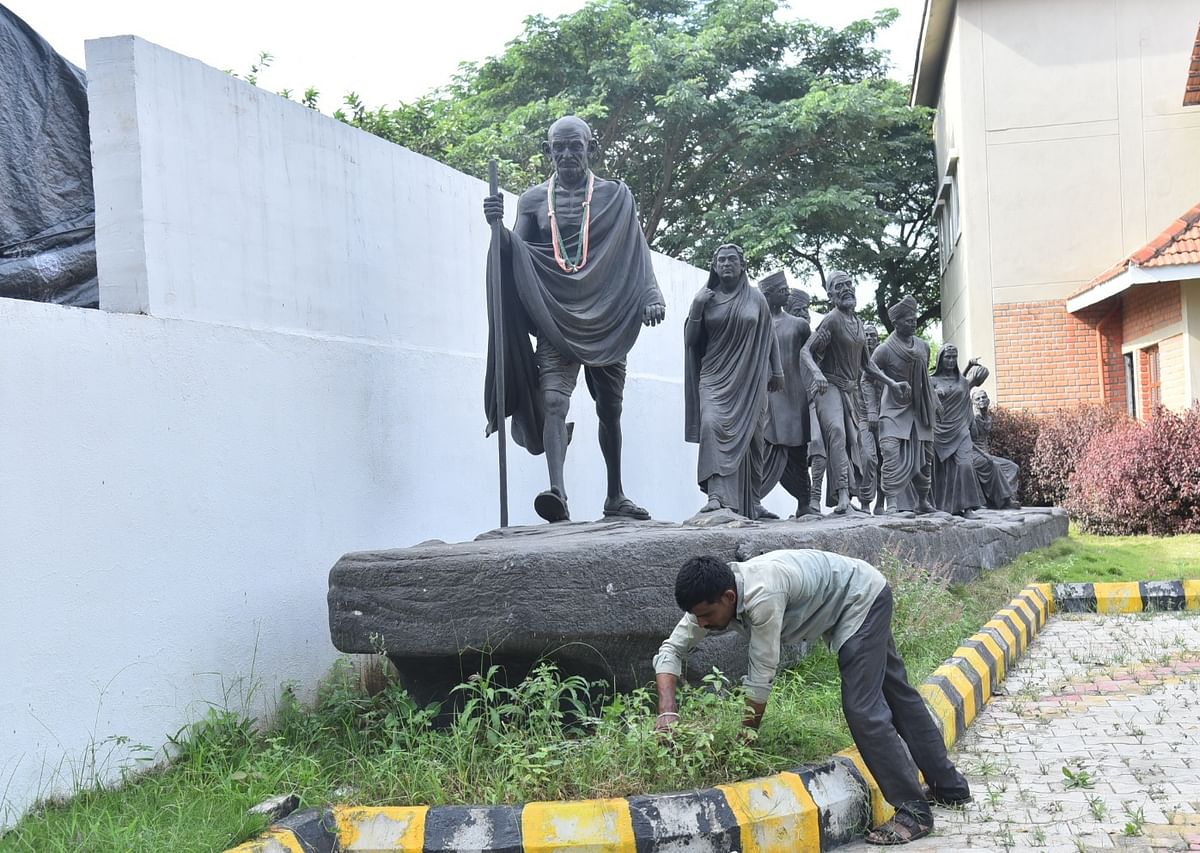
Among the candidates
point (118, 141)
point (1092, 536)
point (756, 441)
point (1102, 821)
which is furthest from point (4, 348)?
point (1092, 536)

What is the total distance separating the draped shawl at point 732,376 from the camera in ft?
25.7

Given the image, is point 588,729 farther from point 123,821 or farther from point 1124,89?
point 1124,89

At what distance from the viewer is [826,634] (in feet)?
15.0

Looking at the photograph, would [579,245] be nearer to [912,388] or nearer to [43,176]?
[43,176]

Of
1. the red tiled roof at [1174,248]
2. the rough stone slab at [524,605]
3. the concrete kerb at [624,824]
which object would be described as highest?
the red tiled roof at [1174,248]

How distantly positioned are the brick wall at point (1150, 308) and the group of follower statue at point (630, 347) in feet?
23.7

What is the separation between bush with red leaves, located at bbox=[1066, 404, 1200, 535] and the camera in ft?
49.3

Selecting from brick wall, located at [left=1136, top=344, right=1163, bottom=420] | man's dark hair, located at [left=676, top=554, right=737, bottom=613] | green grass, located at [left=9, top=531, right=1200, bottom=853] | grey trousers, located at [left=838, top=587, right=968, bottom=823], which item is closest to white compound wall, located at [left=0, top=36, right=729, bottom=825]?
green grass, located at [left=9, top=531, right=1200, bottom=853]

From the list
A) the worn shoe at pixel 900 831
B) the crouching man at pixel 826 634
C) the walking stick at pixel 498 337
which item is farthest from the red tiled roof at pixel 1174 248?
the worn shoe at pixel 900 831

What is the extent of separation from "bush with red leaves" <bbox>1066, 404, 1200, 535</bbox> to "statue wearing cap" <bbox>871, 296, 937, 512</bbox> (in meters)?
4.62

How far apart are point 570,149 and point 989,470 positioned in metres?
10.1

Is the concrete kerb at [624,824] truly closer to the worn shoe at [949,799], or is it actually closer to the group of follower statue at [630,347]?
the worn shoe at [949,799]

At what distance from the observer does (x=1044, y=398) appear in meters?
19.1

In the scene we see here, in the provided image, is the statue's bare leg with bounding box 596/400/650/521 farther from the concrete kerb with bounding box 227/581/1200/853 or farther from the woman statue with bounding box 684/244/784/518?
the concrete kerb with bounding box 227/581/1200/853
